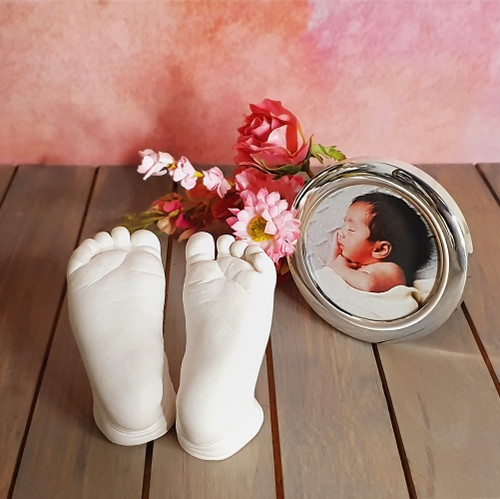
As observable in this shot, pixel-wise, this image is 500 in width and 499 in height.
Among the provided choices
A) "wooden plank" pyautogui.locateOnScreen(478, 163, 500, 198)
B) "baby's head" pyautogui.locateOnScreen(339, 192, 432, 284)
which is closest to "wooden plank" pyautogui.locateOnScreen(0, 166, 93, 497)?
"baby's head" pyautogui.locateOnScreen(339, 192, 432, 284)

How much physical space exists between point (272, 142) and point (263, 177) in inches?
1.8

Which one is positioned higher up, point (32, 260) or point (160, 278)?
point (160, 278)

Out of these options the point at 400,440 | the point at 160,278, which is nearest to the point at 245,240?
the point at 160,278

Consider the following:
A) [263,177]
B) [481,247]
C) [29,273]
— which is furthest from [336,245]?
[29,273]

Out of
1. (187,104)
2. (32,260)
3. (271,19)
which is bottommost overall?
(32,260)

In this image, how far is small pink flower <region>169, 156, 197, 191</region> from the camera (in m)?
0.81

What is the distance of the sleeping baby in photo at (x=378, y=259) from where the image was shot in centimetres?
72

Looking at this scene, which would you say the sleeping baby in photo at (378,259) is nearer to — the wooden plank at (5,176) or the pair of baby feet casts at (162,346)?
the pair of baby feet casts at (162,346)

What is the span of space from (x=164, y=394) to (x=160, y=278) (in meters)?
0.11

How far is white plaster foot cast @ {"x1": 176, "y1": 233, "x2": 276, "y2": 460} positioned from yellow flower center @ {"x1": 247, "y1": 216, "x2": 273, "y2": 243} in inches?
3.3

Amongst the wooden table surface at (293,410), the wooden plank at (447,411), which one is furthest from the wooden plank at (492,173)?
the wooden plank at (447,411)

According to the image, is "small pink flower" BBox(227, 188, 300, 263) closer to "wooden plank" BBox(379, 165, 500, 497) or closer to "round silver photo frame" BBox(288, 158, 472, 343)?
"round silver photo frame" BBox(288, 158, 472, 343)

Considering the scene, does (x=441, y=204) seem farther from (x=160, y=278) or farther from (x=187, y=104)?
(x=187, y=104)

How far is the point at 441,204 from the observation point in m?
0.69
